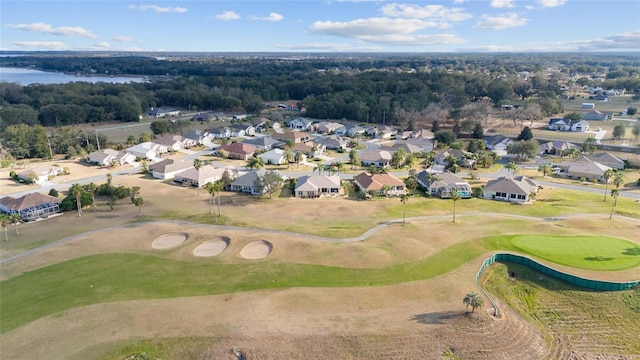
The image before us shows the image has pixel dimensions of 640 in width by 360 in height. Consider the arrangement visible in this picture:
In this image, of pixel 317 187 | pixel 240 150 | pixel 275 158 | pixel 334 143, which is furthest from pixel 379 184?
pixel 240 150

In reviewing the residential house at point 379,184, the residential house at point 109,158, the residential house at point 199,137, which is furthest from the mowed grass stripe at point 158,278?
the residential house at point 199,137

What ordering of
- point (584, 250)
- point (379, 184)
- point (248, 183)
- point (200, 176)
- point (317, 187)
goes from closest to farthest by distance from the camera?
point (584, 250), point (317, 187), point (379, 184), point (248, 183), point (200, 176)

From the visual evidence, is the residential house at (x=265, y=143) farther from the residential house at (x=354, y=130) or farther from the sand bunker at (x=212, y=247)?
the sand bunker at (x=212, y=247)

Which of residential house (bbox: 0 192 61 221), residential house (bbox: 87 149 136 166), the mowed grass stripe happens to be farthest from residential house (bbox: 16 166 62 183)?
the mowed grass stripe

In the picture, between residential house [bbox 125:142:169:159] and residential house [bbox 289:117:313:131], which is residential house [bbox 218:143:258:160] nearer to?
residential house [bbox 125:142:169:159]

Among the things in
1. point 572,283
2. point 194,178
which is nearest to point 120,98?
point 194,178

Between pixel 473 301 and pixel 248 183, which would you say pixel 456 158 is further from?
pixel 473 301

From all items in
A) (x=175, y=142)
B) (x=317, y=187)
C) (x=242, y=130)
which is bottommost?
(x=317, y=187)

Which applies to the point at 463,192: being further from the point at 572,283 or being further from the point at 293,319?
the point at 293,319
